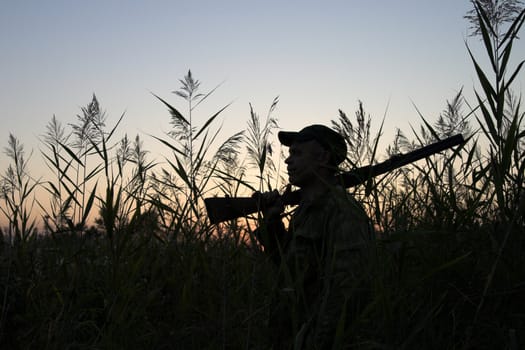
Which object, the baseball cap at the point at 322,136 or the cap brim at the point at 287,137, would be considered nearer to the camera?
the baseball cap at the point at 322,136

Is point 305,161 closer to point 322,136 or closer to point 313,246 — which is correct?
point 322,136

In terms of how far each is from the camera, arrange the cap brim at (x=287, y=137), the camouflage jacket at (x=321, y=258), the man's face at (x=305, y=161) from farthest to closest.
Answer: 1. the cap brim at (x=287, y=137)
2. the man's face at (x=305, y=161)
3. the camouflage jacket at (x=321, y=258)

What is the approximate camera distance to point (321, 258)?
6.59ft

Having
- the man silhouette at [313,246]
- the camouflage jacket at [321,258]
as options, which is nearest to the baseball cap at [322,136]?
the man silhouette at [313,246]

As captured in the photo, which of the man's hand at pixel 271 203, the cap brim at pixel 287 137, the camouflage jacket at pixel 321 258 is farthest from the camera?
the cap brim at pixel 287 137

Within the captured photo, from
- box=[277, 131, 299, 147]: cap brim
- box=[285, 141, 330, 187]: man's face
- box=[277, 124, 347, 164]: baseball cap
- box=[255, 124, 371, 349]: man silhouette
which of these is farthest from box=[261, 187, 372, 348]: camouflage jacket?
box=[277, 131, 299, 147]: cap brim

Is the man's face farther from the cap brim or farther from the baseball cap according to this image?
the cap brim

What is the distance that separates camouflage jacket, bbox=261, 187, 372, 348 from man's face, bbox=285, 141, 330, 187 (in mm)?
222

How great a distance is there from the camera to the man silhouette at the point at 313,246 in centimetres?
185

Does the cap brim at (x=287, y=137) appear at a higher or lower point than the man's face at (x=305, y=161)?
higher

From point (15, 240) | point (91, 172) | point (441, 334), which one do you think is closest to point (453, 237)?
point (441, 334)

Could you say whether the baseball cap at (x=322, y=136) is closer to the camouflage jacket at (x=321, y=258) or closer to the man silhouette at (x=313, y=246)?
the man silhouette at (x=313, y=246)

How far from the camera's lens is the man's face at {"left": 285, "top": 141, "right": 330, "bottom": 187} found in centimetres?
318

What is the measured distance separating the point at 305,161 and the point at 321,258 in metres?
1.26
